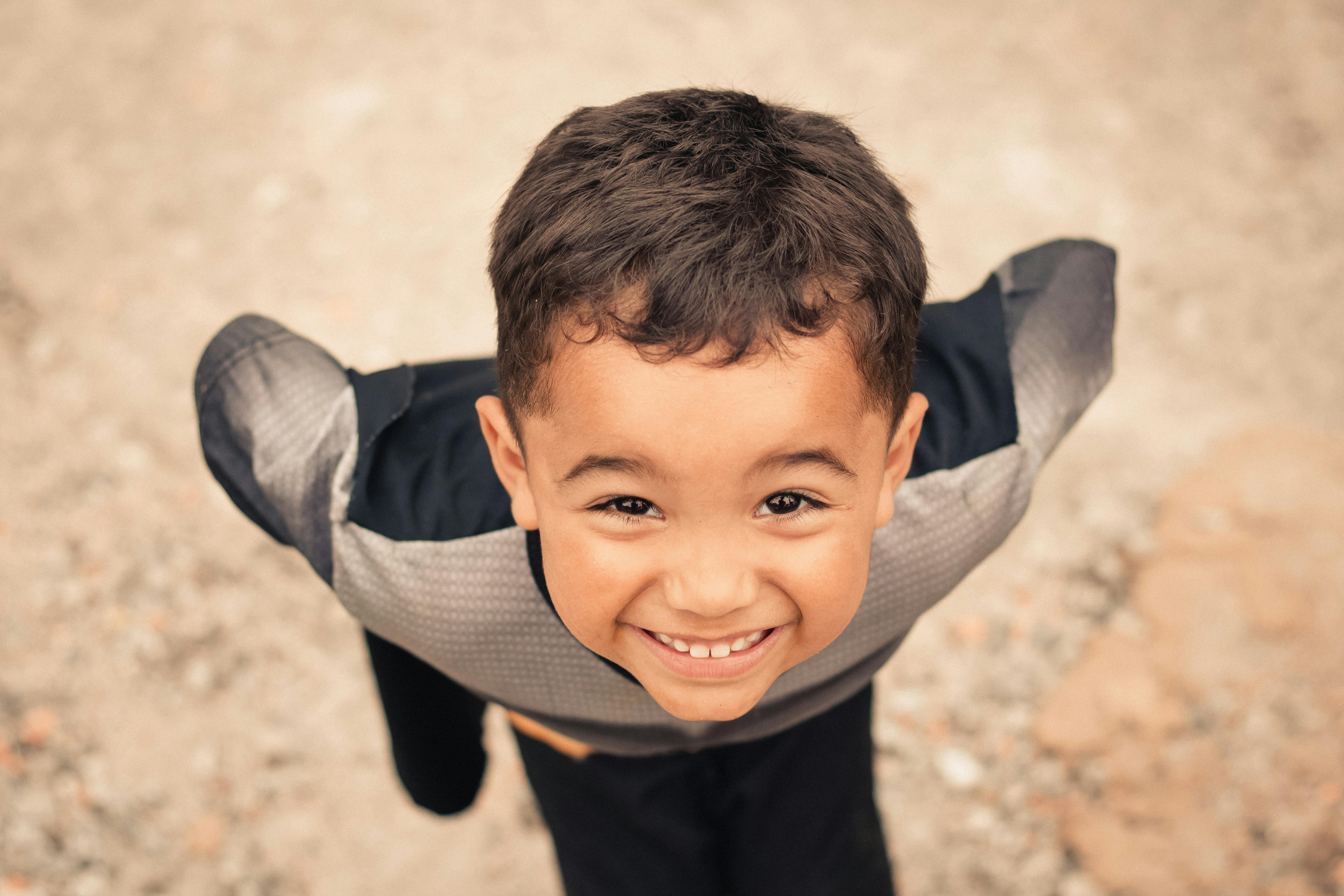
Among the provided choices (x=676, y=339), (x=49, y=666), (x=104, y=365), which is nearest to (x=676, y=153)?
(x=676, y=339)

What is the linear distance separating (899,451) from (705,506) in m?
0.30

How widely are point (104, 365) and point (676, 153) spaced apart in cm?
220

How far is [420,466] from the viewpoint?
1219 mm

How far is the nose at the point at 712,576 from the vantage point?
35.0 inches

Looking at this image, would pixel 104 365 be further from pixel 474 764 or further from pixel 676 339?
pixel 676 339

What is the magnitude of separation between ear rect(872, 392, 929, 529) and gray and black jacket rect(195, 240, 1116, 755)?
0.34 ft

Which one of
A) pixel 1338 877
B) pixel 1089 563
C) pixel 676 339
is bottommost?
pixel 1338 877

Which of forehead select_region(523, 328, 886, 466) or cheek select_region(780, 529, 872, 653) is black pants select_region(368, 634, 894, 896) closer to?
cheek select_region(780, 529, 872, 653)

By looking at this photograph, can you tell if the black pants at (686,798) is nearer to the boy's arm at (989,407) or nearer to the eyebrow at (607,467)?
the boy's arm at (989,407)

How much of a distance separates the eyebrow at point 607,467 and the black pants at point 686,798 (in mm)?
560

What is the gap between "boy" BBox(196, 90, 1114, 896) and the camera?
2.88 ft

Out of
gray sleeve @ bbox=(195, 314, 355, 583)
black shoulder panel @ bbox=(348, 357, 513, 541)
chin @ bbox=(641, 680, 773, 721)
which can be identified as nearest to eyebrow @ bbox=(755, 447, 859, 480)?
chin @ bbox=(641, 680, 773, 721)

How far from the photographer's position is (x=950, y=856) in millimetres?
2041

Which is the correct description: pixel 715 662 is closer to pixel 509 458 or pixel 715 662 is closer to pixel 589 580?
pixel 589 580
